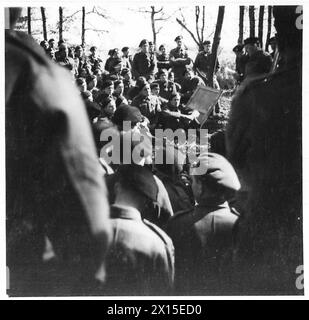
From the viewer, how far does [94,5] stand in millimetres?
5840

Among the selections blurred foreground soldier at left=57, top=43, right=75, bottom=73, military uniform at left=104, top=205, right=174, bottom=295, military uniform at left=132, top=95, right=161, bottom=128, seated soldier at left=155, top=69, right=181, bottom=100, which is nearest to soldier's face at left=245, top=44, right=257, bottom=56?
seated soldier at left=155, top=69, right=181, bottom=100

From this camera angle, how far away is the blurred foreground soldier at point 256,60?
5.89 m

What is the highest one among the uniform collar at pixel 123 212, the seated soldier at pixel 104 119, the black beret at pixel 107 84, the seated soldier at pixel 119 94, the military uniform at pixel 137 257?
the black beret at pixel 107 84

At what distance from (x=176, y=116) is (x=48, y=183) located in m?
1.15

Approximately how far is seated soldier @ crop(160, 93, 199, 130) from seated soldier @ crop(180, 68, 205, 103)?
6 cm

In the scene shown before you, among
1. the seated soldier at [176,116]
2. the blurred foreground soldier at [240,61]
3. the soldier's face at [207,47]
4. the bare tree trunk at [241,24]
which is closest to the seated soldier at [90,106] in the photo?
the seated soldier at [176,116]

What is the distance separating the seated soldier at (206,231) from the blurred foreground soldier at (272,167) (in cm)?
12

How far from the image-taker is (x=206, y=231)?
19.4ft

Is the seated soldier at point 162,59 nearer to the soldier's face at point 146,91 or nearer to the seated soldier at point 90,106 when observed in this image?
the soldier's face at point 146,91

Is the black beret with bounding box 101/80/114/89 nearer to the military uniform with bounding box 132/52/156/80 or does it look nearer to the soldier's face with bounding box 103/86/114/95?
the soldier's face with bounding box 103/86/114/95

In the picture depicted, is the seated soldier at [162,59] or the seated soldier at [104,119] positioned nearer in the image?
the seated soldier at [104,119]
